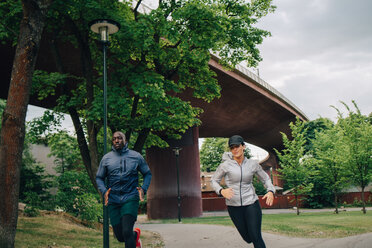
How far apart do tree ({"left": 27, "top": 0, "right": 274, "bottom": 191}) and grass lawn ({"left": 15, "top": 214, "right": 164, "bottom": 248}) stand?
1919 millimetres

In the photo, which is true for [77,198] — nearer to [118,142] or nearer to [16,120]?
[16,120]

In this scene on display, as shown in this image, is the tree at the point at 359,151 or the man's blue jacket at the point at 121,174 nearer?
the man's blue jacket at the point at 121,174

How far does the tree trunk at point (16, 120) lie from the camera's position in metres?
6.31

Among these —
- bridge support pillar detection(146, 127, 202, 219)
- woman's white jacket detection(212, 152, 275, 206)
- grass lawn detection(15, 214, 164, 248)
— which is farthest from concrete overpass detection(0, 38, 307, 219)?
woman's white jacket detection(212, 152, 275, 206)

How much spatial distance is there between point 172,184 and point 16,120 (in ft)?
71.7

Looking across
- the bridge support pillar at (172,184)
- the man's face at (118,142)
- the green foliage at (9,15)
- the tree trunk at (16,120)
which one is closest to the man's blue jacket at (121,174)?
the man's face at (118,142)

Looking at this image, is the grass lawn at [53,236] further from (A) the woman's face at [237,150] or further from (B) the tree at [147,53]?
(A) the woman's face at [237,150]

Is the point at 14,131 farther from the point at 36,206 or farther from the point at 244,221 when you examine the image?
the point at 36,206

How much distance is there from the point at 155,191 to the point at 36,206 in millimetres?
15938

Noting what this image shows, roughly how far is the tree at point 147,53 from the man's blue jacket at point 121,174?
14.2 feet

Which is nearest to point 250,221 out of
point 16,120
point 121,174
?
point 121,174

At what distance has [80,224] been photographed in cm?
1349

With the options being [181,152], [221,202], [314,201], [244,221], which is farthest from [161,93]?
Result: [221,202]

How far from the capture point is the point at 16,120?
652 centimetres
